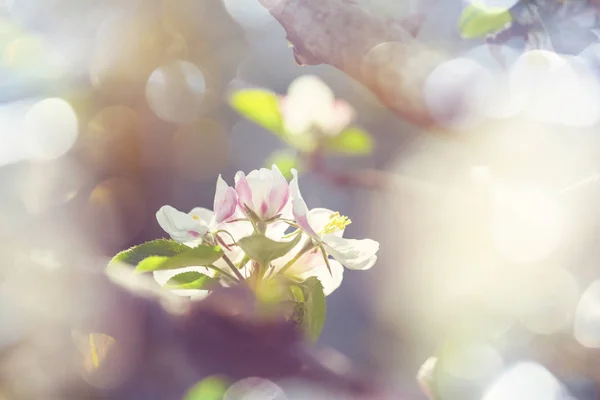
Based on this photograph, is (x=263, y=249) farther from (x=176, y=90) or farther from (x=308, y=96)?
(x=176, y=90)

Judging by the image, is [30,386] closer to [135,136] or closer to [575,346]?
[575,346]

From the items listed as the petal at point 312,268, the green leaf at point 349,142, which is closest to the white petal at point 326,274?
the petal at point 312,268

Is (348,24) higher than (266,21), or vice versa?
(266,21)

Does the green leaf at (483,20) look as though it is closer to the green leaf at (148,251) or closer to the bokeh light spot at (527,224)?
the bokeh light spot at (527,224)

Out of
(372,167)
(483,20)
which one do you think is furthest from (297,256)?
(372,167)

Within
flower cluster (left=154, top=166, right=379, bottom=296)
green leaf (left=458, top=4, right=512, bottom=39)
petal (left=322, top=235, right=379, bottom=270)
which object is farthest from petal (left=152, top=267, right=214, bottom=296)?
green leaf (left=458, top=4, right=512, bottom=39)

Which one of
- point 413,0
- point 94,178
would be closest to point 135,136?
point 94,178
